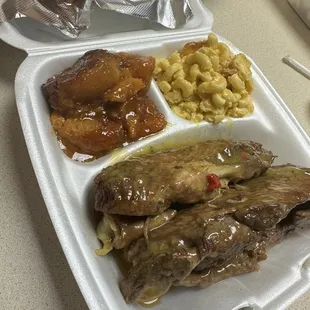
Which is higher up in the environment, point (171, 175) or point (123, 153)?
point (171, 175)

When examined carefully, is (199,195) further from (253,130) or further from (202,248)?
(253,130)

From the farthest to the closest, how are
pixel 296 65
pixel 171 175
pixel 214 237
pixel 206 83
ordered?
pixel 296 65 < pixel 206 83 < pixel 171 175 < pixel 214 237

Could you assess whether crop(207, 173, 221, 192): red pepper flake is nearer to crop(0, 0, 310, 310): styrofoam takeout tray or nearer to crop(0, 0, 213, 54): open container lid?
crop(0, 0, 310, 310): styrofoam takeout tray

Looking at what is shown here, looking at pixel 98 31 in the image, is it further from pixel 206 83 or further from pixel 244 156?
pixel 244 156

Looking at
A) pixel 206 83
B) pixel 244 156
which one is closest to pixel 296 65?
pixel 206 83

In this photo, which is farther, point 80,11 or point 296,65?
point 296,65

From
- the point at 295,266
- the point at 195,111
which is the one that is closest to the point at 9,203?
the point at 195,111

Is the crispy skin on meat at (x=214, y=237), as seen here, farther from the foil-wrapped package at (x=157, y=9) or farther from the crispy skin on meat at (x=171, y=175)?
the foil-wrapped package at (x=157, y=9)
